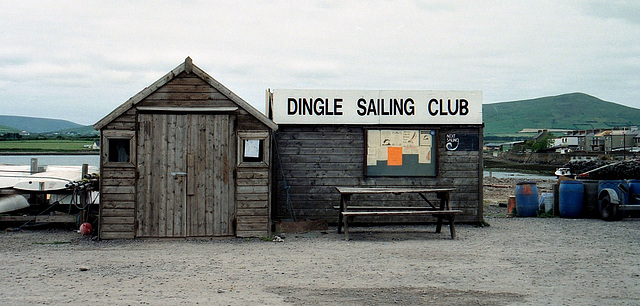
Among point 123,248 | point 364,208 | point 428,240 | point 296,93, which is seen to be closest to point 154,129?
point 123,248

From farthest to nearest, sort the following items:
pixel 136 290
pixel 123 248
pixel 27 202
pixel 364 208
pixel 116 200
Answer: pixel 27 202 → pixel 364 208 → pixel 116 200 → pixel 123 248 → pixel 136 290

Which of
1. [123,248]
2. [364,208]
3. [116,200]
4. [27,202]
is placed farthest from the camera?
[27,202]

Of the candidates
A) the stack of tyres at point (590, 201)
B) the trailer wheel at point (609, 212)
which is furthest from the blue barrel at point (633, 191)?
the stack of tyres at point (590, 201)

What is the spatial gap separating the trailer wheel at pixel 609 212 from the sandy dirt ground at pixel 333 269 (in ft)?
6.53

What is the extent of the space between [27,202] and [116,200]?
13.1 ft

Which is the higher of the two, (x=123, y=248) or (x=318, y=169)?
(x=318, y=169)

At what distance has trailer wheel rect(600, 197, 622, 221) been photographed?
1495 centimetres

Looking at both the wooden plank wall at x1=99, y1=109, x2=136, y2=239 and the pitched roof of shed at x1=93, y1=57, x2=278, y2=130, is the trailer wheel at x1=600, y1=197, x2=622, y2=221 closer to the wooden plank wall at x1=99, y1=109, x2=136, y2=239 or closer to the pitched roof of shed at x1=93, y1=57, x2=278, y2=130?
the pitched roof of shed at x1=93, y1=57, x2=278, y2=130

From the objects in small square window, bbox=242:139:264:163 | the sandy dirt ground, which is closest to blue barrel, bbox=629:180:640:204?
the sandy dirt ground

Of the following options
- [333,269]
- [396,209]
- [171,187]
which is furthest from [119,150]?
[396,209]

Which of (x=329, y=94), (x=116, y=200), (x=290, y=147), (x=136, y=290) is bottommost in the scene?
(x=136, y=290)

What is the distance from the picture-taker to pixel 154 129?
39.2 feet

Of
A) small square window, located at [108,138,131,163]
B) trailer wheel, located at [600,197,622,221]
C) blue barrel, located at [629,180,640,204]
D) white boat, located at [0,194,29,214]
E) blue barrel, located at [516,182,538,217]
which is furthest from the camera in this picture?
blue barrel, located at [516,182,538,217]

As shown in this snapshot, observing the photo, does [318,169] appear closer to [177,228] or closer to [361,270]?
[177,228]
